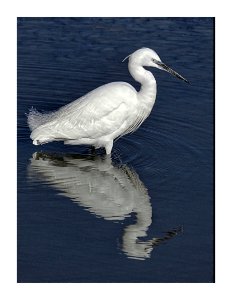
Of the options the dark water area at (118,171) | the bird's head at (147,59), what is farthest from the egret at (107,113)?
the dark water area at (118,171)

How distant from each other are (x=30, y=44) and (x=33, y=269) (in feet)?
18.1

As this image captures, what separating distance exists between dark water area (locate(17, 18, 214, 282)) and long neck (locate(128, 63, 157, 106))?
53 cm

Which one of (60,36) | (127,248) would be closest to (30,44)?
(60,36)

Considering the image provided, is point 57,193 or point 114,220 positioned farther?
point 57,193

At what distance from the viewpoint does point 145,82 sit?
8.95 meters

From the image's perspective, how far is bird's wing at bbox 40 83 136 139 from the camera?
8.78 m

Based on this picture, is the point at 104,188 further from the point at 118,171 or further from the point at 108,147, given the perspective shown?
the point at 108,147

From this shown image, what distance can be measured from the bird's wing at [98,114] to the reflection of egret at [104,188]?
0.30 metres

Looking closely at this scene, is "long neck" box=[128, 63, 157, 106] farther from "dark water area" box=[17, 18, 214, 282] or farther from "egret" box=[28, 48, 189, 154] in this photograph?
"dark water area" box=[17, 18, 214, 282]

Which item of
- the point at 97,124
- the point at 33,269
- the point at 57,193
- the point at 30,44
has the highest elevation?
the point at 30,44

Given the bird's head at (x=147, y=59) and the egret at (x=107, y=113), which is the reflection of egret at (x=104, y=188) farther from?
the bird's head at (x=147, y=59)

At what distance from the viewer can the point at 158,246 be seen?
23.1ft

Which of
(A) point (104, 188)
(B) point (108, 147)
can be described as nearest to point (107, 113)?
(B) point (108, 147)

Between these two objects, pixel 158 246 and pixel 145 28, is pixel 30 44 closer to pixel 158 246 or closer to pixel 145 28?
pixel 145 28
